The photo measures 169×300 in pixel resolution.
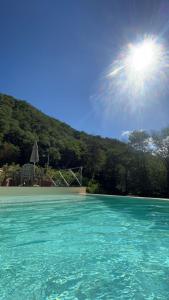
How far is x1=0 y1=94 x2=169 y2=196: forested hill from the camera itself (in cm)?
2623

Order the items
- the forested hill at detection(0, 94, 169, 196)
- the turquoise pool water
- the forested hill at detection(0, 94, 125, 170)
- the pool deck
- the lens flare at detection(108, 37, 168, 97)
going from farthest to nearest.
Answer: the forested hill at detection(0, 94, 125, 170), the forested hill at detection(0, 94, 169, 196), the pool deck, the lens flare at detection(108, 37, 168, 97), the turquoise pool water

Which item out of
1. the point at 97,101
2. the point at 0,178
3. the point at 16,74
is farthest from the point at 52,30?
the point at 0,178

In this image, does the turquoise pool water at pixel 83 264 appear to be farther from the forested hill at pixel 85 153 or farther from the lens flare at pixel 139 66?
the forested hill at pixel 85 153

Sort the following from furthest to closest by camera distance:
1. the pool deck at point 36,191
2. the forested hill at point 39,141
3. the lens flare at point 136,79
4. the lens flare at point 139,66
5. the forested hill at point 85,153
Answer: the forested hill at point 39,141 → the forested hill at point 85,153 → the pool deck at point 36,191 → the lens flare at point 136,79 → the lens flare at point 139,66

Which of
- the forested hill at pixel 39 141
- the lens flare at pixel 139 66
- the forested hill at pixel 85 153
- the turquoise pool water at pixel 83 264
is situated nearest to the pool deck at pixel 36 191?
the forested hill at pixel 85 153

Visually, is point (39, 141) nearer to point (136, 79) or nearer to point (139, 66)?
point (136, 79)

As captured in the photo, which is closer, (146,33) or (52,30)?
(146,33)

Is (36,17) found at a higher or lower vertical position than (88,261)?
higher

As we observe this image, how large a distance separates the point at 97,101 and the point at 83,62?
509cm

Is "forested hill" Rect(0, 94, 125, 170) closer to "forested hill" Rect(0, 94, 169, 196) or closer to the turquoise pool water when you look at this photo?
"forested hill" Rect(0, 94, 169, 196)

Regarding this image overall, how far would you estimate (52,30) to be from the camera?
40.5ft

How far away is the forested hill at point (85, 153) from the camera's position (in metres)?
26.2

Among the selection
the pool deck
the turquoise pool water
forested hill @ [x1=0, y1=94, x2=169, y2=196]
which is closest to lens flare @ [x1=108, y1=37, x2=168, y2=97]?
the pool deck

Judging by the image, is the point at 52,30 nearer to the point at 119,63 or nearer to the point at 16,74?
the point at 119,63
